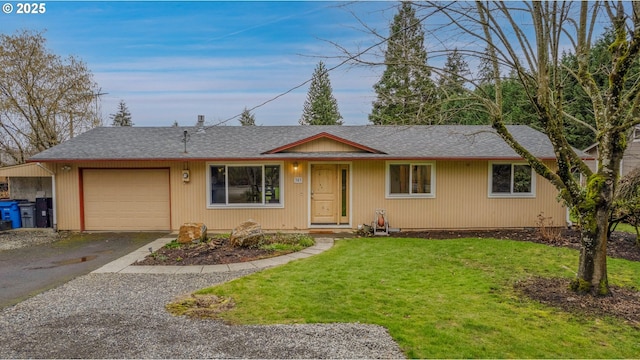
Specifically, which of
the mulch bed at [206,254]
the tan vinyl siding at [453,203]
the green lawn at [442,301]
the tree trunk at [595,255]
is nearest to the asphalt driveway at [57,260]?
the mulch bed at [206,254]

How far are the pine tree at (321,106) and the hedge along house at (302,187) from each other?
2165cm

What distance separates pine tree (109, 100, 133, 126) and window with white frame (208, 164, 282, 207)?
114 feet

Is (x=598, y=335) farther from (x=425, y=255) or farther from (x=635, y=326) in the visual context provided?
(x=425, y=255)

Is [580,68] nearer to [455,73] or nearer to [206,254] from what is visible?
[455,73]

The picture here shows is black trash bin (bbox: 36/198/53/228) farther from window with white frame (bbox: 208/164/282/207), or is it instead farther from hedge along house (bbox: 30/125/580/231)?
window with white frame (bbox: 208/164/282/207)

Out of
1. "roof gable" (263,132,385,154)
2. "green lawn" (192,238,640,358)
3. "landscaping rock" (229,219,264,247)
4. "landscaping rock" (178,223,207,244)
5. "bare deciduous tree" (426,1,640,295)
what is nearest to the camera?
"green lawn" (192,238,640,358)

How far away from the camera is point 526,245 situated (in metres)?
8.77

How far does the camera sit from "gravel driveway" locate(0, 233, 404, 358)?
354cm

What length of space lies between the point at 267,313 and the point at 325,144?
6.45m

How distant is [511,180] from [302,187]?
6.38 m

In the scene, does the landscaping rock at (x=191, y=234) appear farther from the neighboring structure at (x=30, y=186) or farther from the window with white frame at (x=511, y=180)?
the window with white frame at (x=511, y=180)

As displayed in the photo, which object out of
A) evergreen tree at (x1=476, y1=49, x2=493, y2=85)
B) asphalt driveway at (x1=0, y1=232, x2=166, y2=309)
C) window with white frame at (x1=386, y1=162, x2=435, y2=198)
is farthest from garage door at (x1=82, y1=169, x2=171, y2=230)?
evergreen tree at (x1=476, y1=49, x2=493, y2=85)

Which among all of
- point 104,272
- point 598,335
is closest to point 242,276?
point 104,272

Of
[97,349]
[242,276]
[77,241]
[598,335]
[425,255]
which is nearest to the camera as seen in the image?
[97,349]
